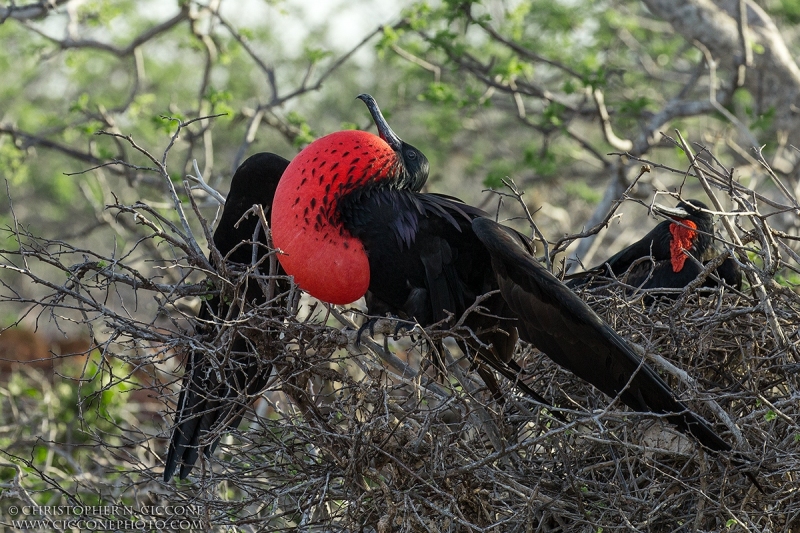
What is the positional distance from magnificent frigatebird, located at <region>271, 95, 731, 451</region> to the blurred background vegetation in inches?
15.3

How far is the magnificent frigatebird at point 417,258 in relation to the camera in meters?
2.57

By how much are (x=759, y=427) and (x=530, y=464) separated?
630 mm

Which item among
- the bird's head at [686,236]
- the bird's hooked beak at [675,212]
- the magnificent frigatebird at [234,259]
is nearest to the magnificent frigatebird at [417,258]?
the magnificent frigatebird at [234,259]

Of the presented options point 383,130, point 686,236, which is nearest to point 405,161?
point 383,130

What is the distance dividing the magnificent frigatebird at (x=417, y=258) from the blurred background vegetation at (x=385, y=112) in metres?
0.39

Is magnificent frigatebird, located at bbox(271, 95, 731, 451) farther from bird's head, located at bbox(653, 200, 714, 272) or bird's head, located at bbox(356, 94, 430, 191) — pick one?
bird's head, located at bbox(653, 200, 714, 272)

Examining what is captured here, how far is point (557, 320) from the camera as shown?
105 inches

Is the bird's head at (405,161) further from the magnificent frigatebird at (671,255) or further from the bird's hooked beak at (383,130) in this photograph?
the magnificent frigatebird at (671,255)

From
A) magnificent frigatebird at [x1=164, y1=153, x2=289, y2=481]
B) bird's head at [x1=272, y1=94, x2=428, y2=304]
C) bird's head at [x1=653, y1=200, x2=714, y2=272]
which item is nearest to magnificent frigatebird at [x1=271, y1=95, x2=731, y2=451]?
bird's head at [x1=272, y1=94, x2=428, y2=304]

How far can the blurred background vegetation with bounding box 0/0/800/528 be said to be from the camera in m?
4.42

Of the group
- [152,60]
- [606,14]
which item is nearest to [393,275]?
[606,14]

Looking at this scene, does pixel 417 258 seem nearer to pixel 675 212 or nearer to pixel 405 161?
pixel 405 161

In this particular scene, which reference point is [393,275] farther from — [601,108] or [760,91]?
[760,91]

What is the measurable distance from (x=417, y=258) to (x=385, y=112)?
1975 millimetres
